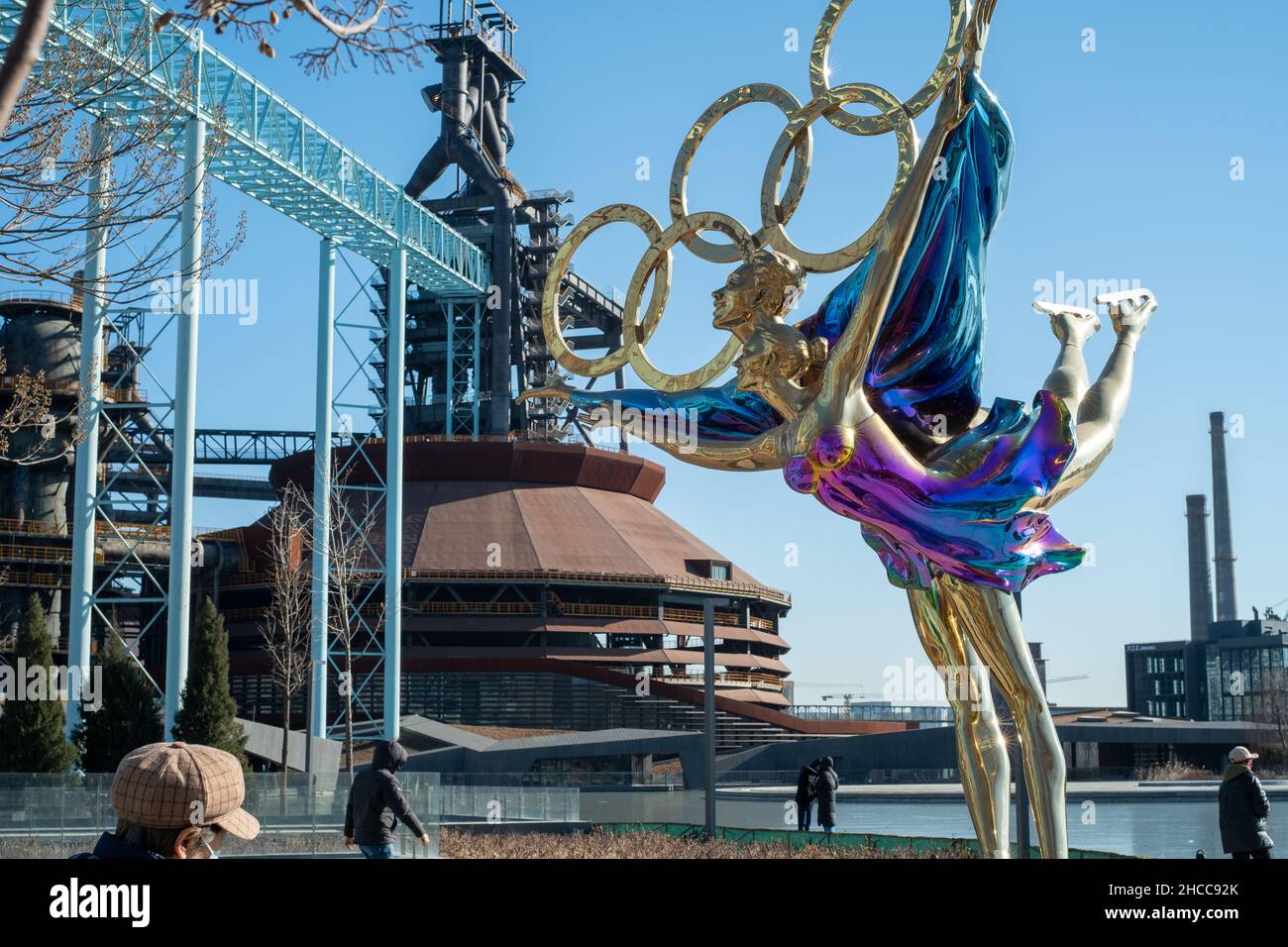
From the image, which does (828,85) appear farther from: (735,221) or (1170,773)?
(1170,773)

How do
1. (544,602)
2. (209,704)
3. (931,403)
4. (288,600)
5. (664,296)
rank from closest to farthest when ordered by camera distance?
(931,403), (664,296), (209,704), (288,600), (544,602)

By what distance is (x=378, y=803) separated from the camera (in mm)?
10781

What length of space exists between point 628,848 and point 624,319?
9.74 m

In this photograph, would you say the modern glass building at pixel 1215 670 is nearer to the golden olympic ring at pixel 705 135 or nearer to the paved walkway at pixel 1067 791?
the paved walkway at pixel 1067 791

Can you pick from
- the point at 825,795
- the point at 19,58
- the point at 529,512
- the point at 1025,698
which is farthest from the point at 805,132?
the point at 529,512

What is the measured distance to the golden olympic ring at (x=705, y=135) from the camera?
11273 mm

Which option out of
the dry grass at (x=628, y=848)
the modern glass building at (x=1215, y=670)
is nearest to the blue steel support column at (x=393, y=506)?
the dry grass at (x=628, y=848)

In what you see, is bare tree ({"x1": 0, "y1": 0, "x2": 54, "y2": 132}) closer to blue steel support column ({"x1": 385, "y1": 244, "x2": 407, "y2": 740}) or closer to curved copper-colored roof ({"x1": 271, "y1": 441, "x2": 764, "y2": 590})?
blue steel support column ({"x1": 385, "y1": 244, "x2": 407, "y2": 740})

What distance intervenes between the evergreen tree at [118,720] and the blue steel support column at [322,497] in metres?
3.93

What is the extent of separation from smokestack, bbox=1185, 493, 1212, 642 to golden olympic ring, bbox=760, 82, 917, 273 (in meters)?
71.8

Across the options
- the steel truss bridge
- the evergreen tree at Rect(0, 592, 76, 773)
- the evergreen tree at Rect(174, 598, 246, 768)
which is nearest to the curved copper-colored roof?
the steel truss bridge

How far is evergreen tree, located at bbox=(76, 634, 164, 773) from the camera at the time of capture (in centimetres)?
2914

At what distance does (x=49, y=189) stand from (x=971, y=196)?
6.52m
